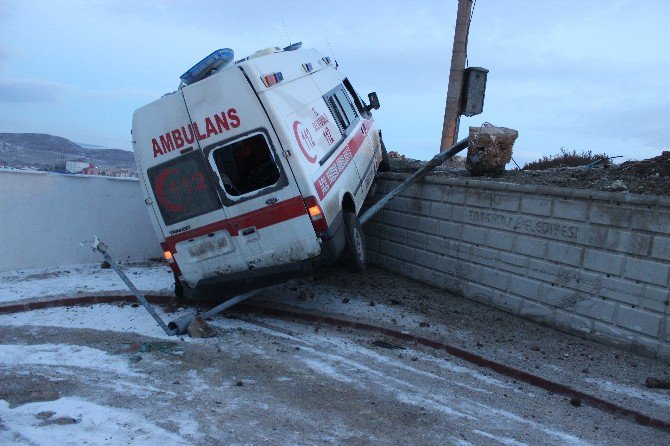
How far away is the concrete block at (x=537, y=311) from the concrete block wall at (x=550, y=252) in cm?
1

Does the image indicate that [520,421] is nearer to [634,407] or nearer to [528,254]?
[634,407]

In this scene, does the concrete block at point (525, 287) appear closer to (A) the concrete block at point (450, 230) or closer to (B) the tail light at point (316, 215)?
(A) the concrete block at point (450, 230)

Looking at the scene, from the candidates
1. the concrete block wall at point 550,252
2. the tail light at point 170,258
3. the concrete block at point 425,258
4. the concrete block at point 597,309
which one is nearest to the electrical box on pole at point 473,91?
the concrete block wall at point 550,252

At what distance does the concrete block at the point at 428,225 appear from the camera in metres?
9.98

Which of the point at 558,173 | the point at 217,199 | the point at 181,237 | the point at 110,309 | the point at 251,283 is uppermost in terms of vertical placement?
the point at 558,173

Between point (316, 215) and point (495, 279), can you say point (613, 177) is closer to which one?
point (495, 279)

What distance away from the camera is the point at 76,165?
11.8 metres

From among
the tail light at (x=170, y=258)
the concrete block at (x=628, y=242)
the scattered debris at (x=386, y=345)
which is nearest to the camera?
the concrete block at (x=628, y=242)

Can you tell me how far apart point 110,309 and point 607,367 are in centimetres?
667

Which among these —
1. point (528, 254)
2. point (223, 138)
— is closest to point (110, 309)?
point (223, 138)

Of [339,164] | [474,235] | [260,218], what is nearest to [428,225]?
[474,235]

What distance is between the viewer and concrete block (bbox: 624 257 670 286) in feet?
21.9

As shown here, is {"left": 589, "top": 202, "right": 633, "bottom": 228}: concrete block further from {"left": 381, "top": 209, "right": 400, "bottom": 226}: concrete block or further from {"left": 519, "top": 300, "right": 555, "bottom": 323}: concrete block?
{"left": 381, "top": 209, "right": 400, "bottom": 226}: concrete block

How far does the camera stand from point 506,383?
6262 millimetres
